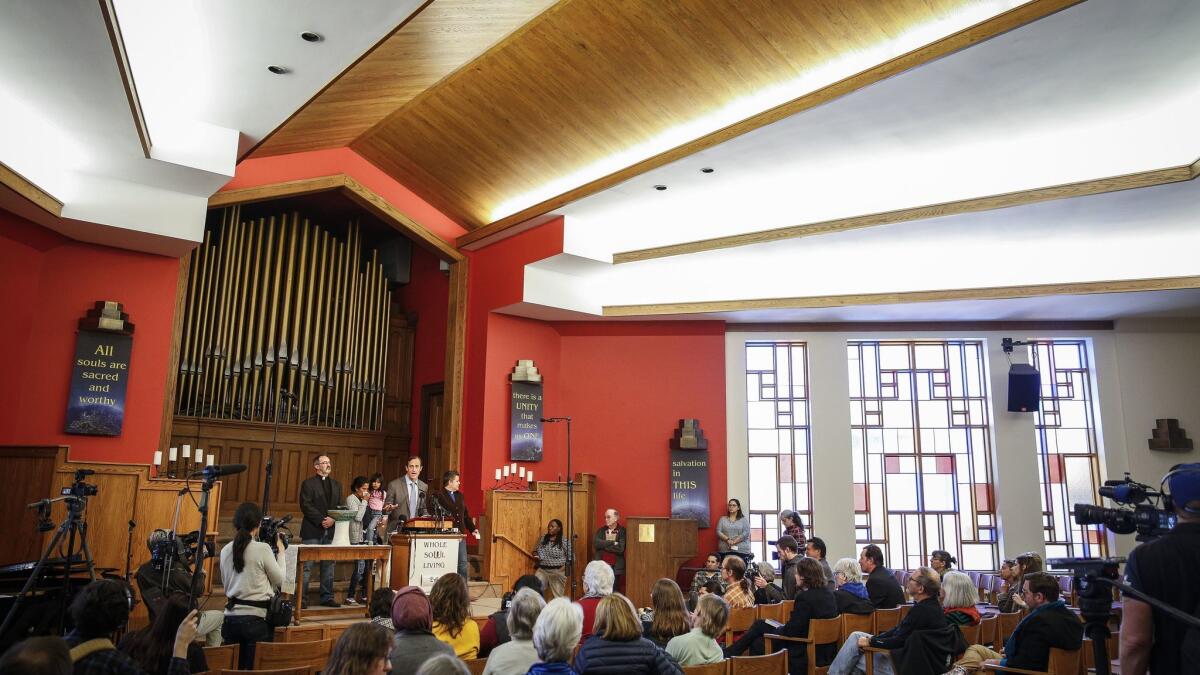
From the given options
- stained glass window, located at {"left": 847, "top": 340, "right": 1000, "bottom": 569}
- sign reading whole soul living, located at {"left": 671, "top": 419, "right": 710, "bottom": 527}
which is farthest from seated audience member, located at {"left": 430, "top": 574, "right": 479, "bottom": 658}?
stained glass window, located at {"left": 847, "top": 340, "right": 1000, "bottom": 569}

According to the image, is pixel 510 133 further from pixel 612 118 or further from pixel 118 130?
pixel 118 130

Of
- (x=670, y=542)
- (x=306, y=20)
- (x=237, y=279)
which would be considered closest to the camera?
(x=306, y=20)

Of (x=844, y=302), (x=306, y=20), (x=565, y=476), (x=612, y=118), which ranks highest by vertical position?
(x=612, y=118)

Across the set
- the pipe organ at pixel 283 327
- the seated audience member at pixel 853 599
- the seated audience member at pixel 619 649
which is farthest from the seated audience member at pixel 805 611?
the pipe organ at pixel 283 327

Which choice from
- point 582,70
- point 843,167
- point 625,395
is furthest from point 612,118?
point 625,395

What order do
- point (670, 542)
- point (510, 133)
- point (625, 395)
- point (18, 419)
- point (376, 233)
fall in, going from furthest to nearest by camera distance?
1. point (376, 233)
2. point (625, 395)
3. point (670, 542)
4. point (510, 133)
5. point (18, 419)

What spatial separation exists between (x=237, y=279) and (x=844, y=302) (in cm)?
691

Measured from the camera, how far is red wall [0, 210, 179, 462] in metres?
7.07

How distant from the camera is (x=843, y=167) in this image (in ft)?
25.2

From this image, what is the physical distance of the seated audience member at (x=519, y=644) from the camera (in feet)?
10.5

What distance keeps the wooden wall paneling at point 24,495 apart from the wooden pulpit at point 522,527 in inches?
157

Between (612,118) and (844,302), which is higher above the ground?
(612,118)

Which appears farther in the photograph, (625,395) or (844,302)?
(625,395)

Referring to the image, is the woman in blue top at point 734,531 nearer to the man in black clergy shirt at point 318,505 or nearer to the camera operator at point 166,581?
the man in black clergy shirt at point 318,505
